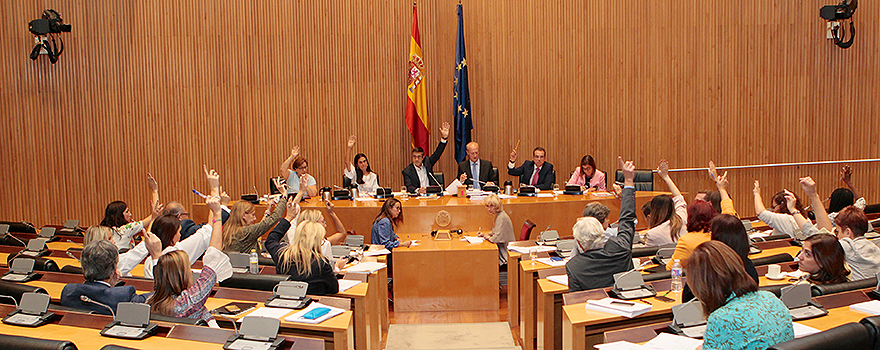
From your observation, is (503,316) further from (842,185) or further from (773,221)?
(842,185)

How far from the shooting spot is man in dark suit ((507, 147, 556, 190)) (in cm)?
860

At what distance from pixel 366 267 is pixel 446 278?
1252 millimetres

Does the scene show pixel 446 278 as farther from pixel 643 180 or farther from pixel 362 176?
pixel 643 180

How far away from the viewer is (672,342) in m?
2.85

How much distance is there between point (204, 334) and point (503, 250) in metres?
3.68

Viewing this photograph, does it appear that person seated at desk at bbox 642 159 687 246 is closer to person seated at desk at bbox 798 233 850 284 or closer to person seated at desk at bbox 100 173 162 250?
person seated at desk at bbox 798 233 850 284

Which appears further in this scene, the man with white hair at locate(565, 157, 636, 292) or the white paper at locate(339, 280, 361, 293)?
the white paper at locate(339, 280, 361, 293)

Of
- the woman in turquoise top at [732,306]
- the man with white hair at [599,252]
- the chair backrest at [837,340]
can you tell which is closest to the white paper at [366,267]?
the man with white hair at [599,252]

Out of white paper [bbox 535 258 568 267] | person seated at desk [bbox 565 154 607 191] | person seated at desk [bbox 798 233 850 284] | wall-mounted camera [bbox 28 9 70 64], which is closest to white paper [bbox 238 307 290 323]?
white paper [bbox 535 258 568 267]

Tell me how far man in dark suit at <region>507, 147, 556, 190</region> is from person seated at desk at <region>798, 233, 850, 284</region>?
16.6ft

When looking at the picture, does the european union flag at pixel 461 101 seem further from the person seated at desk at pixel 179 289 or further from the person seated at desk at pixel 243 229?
the person seated at desk at pixel 179 289

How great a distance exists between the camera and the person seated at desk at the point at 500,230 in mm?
6039

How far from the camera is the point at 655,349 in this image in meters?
2.79

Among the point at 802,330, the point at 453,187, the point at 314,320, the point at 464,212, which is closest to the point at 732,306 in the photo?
the point at 802,330
